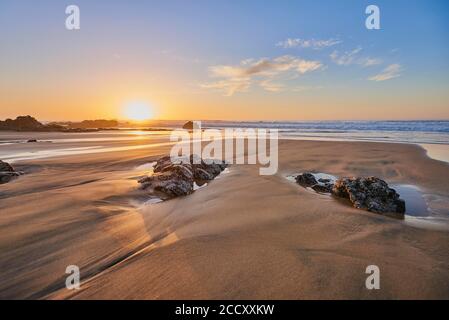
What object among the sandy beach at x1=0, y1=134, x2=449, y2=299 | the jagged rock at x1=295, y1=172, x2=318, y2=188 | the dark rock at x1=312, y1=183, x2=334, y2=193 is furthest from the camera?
the jagged rock at x1=295, y1=172, x2=318, y2=188

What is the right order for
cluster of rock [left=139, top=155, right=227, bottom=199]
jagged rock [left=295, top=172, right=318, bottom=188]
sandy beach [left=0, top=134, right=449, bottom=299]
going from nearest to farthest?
sandy beach [left=0, top=134, right=449, bottom=299]
cluster of rock [left=139, top=155, right=227, bottom=199]
jagged rock [left=295, top=172, right=318, bottom=188]

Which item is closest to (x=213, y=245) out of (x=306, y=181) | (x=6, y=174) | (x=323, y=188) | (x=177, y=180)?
(x=177, y=180)

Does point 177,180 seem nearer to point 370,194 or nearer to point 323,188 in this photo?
point 323,188

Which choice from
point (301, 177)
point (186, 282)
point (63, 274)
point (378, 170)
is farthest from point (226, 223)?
point (378, 170)

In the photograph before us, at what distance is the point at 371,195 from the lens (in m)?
4.93

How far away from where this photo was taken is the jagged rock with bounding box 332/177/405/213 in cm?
467

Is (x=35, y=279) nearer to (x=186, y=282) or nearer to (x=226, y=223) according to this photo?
(x=186, y=282)

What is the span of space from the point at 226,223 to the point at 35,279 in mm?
2362

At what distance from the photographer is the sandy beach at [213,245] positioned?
2496mm

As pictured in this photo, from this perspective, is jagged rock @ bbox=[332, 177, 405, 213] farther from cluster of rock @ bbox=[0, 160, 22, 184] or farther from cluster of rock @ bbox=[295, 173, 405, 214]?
cluster of rock @ bbox=[0, 160, 22, 184]

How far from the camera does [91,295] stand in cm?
241

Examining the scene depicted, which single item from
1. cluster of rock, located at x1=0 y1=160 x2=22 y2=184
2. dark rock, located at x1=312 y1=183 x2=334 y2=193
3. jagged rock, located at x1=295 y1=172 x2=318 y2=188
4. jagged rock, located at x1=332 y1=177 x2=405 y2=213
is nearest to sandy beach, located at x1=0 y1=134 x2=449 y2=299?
jagged rock, located at x1=332 y1=177 x2=405 y2=213

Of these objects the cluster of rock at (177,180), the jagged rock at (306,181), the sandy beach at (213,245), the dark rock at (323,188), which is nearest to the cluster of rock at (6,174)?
the sandy beach at (213,245)
